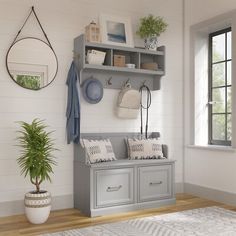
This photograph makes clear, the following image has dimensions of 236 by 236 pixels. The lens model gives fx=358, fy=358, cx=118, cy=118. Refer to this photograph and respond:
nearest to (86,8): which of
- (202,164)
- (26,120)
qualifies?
(26,120)

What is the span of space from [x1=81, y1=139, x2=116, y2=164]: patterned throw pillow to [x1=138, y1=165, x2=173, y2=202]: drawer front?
1.32 ft

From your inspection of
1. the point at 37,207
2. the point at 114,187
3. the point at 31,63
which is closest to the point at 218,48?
the point at 114,187

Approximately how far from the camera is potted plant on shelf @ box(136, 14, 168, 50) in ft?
14.5

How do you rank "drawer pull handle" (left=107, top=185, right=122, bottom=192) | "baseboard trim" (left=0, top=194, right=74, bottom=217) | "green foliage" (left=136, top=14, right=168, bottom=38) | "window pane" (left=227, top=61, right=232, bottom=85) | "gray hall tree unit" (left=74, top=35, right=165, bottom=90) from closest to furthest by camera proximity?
"baseboard trim" (left=0, top=194, right=74, bottom=217)
"drawer pull handle" (left=107, top=185, right=122, bottom=192)
"gray hall tree unit" (left=74, top=35, right=165, bottom=90)
"green foliage" (left=136, top=14, right=168, bottom=38)
"window pane" (left=227, top=61, right=232, bottom=85)

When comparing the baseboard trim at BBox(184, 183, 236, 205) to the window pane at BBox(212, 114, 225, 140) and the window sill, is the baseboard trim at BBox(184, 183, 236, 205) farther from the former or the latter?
the window pane at BBox(212, 114, 225, 140)

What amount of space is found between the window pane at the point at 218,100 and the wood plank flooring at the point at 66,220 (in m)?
1.24

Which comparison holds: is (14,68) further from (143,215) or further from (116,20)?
(143,215)

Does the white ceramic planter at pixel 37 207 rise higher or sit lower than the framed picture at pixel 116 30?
lower

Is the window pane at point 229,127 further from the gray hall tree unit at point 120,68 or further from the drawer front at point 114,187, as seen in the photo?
the drawer front at point 114,187

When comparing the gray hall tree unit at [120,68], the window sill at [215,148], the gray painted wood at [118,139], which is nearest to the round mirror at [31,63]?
the gray hall tree unit at [120,68]

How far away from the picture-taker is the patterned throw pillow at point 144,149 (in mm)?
4289

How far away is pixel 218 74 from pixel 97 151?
6.67 feet

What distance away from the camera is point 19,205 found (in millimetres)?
3881

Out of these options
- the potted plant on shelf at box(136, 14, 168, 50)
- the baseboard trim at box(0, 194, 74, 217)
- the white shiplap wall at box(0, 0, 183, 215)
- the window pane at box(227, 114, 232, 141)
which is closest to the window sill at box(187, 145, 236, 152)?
the window pane at box(227, 114, 232, 141)
